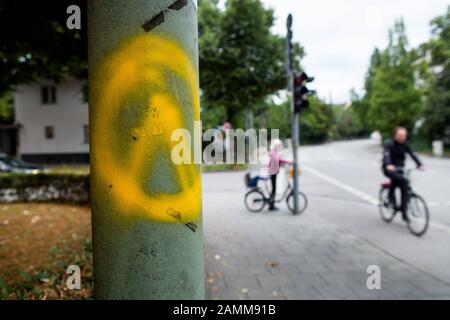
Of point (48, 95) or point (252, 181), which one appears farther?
point (48, 95)

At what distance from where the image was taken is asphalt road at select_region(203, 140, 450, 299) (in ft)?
14.1

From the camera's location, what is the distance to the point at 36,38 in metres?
5.60

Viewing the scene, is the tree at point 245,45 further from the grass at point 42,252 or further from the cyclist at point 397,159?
the grass at point 42,252

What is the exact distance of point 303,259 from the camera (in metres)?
5.52

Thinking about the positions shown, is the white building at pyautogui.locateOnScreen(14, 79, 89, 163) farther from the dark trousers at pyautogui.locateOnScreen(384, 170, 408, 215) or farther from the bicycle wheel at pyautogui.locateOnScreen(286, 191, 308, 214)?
the dark trousers at pyautogui.locateOnScreen(384, 170, 408, 215)

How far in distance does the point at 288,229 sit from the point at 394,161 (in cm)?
245

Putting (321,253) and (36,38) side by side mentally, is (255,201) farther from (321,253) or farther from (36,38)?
(36,38)

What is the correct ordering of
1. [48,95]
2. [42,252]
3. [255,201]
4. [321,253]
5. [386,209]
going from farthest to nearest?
[48,95]
[255,201]
[386,209]
[321,253]
[42,252]

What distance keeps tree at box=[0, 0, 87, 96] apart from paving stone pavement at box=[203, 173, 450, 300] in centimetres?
286

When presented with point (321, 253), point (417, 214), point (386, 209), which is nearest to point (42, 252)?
point (321, 253)

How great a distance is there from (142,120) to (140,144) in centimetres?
6

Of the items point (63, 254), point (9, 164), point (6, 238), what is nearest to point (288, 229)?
point (63, 254)

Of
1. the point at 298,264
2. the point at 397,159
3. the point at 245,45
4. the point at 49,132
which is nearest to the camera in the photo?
the point at 298,264

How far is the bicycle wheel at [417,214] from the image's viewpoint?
6.89 metres
